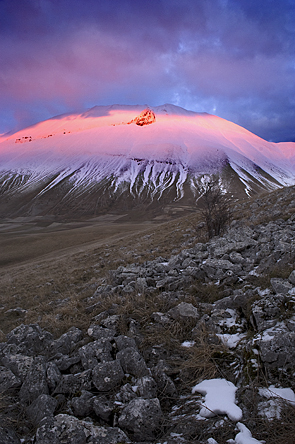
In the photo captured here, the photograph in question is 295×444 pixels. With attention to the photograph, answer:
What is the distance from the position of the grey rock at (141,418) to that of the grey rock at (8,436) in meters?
1.01

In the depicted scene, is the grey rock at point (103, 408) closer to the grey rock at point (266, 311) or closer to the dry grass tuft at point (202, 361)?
the dry grass tuft at point (202, 361)

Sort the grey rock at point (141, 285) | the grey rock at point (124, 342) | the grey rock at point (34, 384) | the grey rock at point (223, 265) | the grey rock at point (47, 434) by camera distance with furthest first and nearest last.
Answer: the grey rock at point (141, 285) → the grey rock at point (223, 265) → the grey rock at point (124, 342) → the grey rock at point (34, 384) → the grey rock at point (47, 434)

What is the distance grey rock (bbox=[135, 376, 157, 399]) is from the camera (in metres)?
2.90

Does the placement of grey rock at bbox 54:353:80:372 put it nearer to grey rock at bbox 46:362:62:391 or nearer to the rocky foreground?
the rocky foreground

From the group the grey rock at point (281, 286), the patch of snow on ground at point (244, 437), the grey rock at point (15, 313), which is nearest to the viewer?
the patch of snow on ground at point (244, 437)

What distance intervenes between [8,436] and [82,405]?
2.37 ft

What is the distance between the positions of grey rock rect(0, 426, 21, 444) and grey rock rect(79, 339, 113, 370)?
1.13 m

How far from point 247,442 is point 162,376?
118 centimetres

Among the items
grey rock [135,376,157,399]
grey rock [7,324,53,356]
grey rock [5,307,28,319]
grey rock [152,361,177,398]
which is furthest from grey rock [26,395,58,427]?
grey rock [5,307,28,319]

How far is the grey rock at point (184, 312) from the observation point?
14.0 feet

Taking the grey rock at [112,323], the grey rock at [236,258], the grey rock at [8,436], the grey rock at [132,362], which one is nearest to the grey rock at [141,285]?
the grey rock at [112,323]

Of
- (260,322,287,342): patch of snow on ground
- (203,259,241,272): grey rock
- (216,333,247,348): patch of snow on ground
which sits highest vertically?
(203,259,241,272): grey rock

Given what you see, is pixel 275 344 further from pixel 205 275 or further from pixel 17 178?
pixel 17 178

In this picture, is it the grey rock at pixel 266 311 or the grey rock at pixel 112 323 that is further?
the grey rock at pixel 112 323
